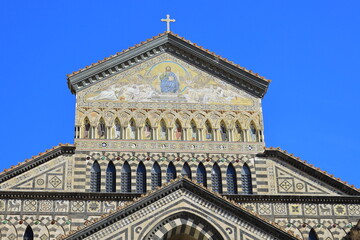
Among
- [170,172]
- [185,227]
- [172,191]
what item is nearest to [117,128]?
[170,172]

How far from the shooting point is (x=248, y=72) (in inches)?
1393

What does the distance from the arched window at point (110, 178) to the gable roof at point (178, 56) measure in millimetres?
4168

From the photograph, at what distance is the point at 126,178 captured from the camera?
32844mm

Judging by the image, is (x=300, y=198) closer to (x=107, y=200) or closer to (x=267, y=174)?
(x=267, y=174)

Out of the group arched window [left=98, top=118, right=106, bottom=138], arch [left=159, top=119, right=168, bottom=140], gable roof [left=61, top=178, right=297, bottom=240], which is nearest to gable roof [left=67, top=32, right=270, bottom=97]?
arched window [left=98, top=118, right=106, bottom=138]

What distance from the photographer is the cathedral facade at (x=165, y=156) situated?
31.9 metres

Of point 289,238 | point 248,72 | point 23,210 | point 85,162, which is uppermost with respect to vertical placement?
point 248,72

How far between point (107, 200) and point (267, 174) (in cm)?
721

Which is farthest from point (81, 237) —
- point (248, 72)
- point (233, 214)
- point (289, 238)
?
point (248, 72)

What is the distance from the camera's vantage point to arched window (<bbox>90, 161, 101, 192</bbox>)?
32531mm

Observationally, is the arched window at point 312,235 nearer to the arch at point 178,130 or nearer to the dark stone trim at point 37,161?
the arch at point 178,130

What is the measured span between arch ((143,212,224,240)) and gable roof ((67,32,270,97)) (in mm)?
9809

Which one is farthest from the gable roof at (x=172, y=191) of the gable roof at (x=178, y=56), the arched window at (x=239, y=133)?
the gable roof at (x=178, y=56)

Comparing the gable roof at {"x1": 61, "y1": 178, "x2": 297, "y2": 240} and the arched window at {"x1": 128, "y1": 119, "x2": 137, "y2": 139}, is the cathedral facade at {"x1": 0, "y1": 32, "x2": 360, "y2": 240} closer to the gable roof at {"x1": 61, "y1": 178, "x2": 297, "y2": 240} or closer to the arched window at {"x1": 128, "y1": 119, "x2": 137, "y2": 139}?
the arched window at {"x1": 128, "y1": 119, "x2": 137, "y2": 139}
